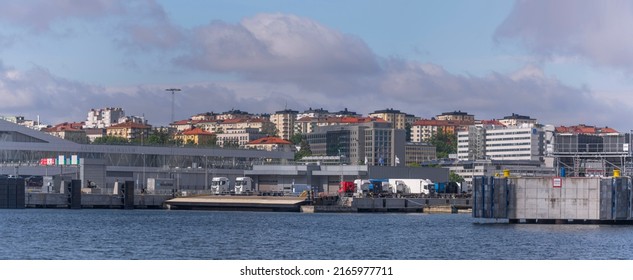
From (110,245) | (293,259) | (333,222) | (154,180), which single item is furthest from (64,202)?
(293,259)

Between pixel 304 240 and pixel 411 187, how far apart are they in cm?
10112

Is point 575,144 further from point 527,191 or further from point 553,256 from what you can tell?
point 553,256

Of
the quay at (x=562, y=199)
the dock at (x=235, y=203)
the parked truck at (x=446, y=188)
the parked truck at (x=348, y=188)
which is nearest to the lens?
Result: the quay at (x=562, y=199)

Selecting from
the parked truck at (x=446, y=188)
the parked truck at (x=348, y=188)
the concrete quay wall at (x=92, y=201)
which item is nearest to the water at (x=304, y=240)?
the concrete quay wall at (x=92, y=201)

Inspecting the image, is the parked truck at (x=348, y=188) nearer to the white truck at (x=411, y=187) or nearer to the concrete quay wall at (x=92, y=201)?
the white truck at (x=411, y=187)

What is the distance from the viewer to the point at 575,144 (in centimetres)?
11825

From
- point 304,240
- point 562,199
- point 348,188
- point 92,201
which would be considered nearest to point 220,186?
point 348,188

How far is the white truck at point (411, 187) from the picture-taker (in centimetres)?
18569

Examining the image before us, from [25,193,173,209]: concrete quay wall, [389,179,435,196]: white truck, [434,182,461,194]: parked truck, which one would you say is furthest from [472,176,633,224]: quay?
[434,182,461,194]: parked truck

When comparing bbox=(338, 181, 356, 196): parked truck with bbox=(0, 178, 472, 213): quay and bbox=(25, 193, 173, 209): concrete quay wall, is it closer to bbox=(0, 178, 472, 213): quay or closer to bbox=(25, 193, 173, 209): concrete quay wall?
bbox=(0, 178, 472, 213): quay

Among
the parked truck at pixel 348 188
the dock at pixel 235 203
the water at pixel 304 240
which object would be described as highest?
the parked truck at pixel 348 188

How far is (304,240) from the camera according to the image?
8981 cm

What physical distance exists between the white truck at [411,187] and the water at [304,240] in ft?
218

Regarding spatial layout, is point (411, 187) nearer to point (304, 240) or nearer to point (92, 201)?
point (92, 201)
